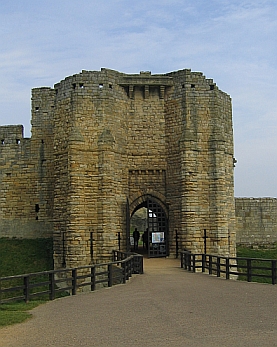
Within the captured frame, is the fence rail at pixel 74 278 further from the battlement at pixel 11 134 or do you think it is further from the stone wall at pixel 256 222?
the stone wall at pixel 256 222

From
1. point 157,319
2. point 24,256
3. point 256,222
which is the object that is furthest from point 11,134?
point 157,319

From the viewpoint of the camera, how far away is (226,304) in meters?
10.7

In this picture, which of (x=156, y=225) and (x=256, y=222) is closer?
(x=156, y=225)

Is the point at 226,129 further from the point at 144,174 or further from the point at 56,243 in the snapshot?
the point at 56,243

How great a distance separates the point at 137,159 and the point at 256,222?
1132 centimetres

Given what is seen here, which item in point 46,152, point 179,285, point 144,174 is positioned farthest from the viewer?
point 46,152

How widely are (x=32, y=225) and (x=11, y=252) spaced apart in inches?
80.1

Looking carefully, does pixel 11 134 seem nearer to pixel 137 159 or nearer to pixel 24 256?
pixel 24 256

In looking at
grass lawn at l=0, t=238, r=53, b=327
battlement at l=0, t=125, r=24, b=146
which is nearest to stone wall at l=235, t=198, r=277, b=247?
grass lawn at l=0, t=238, r=53, b=327

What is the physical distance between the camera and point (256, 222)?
104 ft

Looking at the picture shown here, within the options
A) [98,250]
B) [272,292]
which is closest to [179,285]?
[272,292]

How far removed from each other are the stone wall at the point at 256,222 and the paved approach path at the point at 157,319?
57.7ft

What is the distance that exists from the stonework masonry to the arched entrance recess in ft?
0.35

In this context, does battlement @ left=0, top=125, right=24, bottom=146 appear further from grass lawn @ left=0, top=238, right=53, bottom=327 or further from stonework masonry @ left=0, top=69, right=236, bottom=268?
grass lawn @ left=0, top=238, right=53, bottom=327
